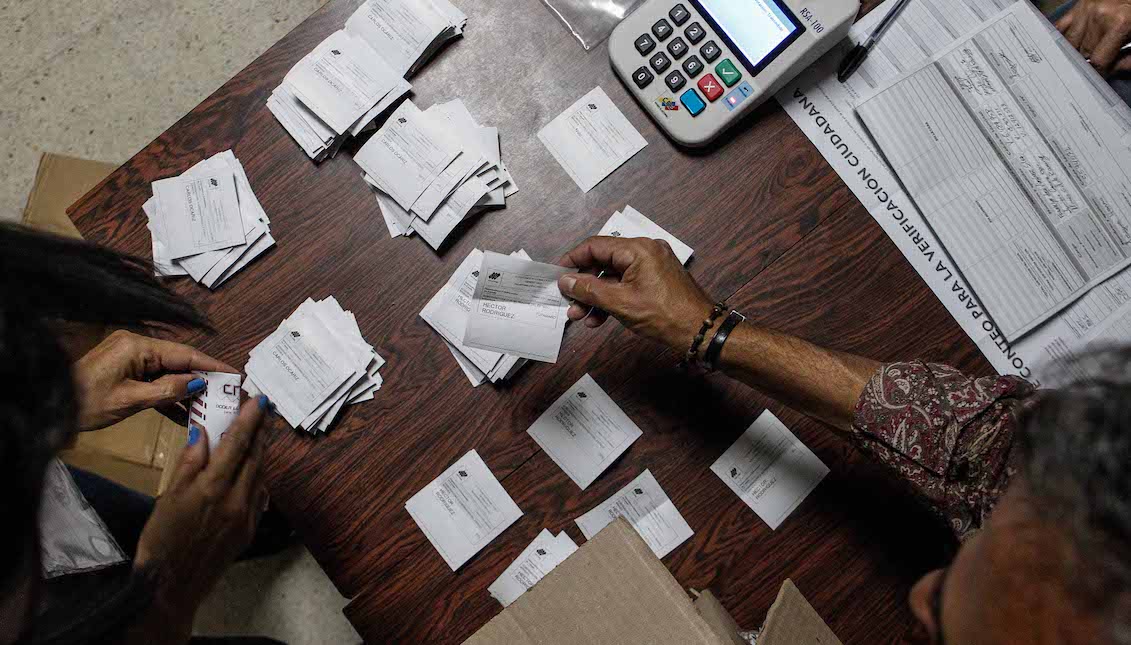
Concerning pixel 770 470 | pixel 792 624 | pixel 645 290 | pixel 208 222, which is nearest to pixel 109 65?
pixel 208 222

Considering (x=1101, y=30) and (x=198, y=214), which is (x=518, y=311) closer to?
(x=198, y=214)

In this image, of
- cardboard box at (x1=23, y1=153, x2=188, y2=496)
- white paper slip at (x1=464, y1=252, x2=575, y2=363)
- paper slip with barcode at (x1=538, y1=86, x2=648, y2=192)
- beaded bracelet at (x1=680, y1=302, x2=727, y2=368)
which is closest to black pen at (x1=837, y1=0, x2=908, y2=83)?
paper slip with barcode at (x1=538, y1=86, x2=648, y2=192)

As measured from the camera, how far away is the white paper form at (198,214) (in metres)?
1.09

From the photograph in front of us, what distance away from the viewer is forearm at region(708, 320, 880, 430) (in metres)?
1.00

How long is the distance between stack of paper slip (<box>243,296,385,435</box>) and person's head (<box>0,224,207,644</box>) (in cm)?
33

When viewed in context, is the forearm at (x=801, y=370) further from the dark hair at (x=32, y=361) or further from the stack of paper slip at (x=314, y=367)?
the dark hair at (x=32, y=361)

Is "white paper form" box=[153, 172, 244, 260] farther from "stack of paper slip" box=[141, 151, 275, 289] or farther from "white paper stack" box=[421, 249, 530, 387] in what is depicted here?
"white paper stack" box=[421, 249, 530, 387]

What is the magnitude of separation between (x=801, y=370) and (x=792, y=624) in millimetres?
331

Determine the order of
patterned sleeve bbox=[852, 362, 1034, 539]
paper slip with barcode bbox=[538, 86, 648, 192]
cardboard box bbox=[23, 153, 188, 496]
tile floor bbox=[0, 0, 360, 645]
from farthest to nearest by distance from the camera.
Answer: tile floor bbox=[0, 0, 360, 645], cardboard box bbox=[23, 153, 188, 496], paper slip with barcode bbox=[538, 86, 648, 192], patterned sleeve bbox=[852, 362, 1034, 539]

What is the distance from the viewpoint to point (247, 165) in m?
1.12

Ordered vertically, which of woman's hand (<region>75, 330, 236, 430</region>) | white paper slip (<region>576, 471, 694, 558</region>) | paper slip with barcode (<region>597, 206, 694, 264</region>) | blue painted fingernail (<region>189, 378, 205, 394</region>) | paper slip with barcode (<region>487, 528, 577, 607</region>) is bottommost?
white paper slip (<region>576, 471, 694, 558</region>)

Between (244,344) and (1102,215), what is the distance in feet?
4.33

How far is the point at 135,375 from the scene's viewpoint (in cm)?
103

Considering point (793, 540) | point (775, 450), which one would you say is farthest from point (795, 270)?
point (793, 540)
